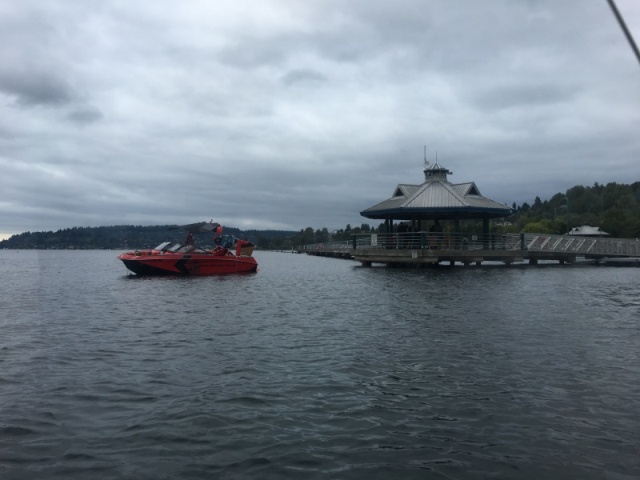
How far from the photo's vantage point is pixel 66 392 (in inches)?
343

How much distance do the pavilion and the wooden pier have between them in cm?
222

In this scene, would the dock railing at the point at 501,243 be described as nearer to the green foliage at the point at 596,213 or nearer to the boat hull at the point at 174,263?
the boat hull at the point at 174,263

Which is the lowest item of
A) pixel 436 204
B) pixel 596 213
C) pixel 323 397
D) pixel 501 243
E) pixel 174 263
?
pixel 323 397

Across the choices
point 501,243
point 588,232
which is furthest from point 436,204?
point 588,232

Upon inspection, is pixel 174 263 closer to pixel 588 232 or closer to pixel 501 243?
pixel 501 243

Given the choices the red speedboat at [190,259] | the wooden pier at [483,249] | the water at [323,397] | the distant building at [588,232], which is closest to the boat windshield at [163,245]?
the red speedboat at [190,259]

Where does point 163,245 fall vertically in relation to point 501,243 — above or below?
above

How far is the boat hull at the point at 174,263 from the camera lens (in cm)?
3719

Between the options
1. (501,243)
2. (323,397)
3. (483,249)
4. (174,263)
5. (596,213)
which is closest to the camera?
(323,397)

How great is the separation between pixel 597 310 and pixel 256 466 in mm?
15782

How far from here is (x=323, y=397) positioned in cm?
844

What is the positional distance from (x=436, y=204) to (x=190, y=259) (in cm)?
2125

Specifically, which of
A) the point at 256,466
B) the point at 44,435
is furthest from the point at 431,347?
the point at 44,435

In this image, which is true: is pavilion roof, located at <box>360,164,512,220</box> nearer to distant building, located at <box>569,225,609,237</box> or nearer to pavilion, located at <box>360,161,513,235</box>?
pavilion, located at <box>360,161,513,235</box>
